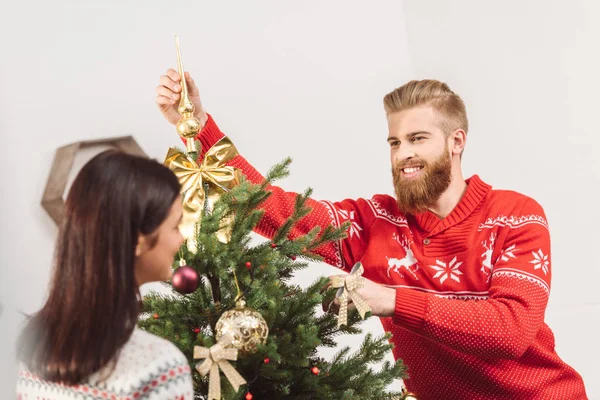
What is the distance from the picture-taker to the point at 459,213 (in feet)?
7.07

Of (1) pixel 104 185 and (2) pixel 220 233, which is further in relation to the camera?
(2) pixel 220 233

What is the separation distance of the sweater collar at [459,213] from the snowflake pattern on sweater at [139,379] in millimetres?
1207

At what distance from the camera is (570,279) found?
3.25 meters

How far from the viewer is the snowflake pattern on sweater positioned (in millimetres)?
1059

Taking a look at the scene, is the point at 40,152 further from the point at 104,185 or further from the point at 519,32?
the point at 519,32

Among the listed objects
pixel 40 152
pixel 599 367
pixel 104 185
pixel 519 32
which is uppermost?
pixel 519 32

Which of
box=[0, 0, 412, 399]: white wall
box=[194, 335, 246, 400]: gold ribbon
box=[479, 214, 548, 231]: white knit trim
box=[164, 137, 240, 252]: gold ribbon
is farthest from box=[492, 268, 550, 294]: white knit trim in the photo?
box=[0, 0, 412, 399]: white wall

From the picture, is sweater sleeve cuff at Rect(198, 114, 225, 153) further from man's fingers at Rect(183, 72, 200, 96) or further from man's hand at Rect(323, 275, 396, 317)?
man's hand at Rect(323, 275, 396, 317)

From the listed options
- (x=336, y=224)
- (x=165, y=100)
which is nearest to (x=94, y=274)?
(x=165, y=100)

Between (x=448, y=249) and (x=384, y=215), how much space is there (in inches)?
9.6

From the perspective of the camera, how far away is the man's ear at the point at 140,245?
1139 millimetres

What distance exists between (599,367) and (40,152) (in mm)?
2441

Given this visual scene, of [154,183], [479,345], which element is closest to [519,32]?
[479,345]

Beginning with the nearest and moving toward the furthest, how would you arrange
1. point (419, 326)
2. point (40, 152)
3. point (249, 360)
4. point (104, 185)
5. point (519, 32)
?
point (104, 185) → point (249, 360) → point (419, 326) → point (40, 152) → point (519, 32)
